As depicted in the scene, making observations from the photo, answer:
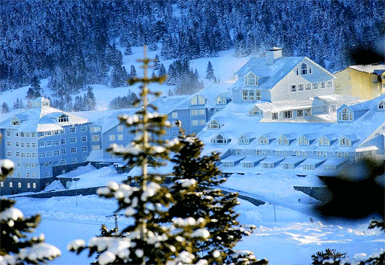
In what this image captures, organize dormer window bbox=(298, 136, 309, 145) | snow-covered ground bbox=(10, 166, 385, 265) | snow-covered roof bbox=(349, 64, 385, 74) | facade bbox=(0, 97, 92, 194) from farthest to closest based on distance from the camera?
1. snow-covered roof bbox=(349, 64, 385, 74)
2. facade bbox=(0, 97, 92, 194)
3. dormer window bbox=(298, 136, 309, 145)
4. snow-covered ground bbox=(10, 166, 385, 265)

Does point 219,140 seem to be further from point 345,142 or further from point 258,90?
point 345,142

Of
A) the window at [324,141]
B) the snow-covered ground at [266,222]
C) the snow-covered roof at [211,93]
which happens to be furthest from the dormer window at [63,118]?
the window at [324,141]

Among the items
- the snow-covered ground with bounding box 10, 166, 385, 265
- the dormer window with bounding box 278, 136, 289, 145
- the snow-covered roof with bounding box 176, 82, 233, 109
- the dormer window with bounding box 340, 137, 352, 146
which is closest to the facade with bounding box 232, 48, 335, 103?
the snow-covered roof with bounding box 176, 82, 233, 109

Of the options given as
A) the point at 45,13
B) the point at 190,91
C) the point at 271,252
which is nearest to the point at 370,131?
the point at 271,252

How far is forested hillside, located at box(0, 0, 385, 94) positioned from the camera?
84.7m

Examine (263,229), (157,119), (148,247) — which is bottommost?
(263,229)

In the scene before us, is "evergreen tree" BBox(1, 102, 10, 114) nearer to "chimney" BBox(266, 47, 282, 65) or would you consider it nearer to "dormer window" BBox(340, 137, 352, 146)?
"chimney" BBox(266, 47, 282, 65)

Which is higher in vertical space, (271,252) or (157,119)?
(157,119)

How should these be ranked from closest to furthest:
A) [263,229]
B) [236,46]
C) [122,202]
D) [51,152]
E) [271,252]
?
[122,202] → [271,252] → [263,229] → [51,152] → [236,46]

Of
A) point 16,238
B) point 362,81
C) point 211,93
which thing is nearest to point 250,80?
point 211,93

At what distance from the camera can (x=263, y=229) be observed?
130ft

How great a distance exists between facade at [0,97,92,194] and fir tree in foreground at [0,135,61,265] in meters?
41.5

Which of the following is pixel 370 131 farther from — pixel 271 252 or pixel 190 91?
pixel 190 91

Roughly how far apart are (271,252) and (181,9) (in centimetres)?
6376
